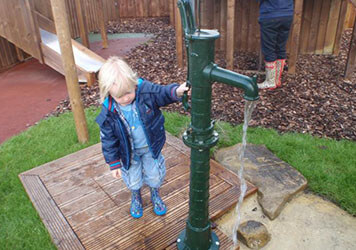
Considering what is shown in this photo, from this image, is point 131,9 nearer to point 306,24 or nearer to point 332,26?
point 306,24

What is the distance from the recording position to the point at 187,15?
156cm

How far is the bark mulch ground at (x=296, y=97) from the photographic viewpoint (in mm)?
3928

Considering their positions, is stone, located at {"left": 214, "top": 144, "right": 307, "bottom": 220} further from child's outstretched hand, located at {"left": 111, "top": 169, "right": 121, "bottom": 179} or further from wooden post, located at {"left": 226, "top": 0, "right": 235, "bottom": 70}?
wooden post, located at {"left": 226, "top": 0, "right": 235, "bottom": 70}

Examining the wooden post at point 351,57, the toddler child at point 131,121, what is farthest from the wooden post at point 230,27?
the toddler child at point 131,121

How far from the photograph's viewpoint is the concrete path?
235 centimetres

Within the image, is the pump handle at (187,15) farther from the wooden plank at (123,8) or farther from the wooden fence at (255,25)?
the wooden plank at (123,8)

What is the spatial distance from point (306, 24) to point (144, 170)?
5.12 meters

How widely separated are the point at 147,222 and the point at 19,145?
84.5 inches

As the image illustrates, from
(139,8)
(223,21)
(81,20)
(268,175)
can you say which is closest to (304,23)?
(223,21)

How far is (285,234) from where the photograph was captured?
8.02 feet

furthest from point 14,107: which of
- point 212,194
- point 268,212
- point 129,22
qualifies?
point 129,22

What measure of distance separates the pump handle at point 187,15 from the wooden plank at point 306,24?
5.20 m

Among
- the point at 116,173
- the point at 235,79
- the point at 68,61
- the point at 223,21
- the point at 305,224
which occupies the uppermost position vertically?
the point at 235,79

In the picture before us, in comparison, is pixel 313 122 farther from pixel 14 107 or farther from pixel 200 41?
pixel 14 107
